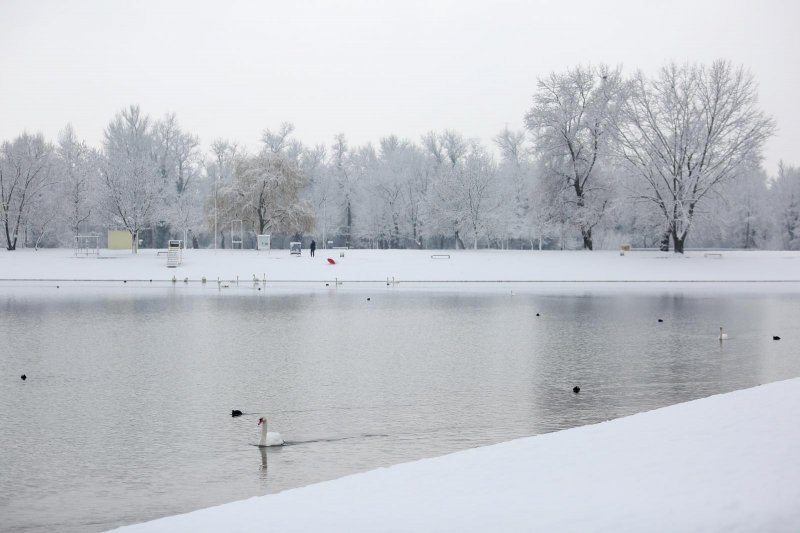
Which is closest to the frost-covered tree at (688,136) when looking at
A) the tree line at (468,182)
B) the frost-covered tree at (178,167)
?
the tree line at (468,182)

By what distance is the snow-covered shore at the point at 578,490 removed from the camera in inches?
332

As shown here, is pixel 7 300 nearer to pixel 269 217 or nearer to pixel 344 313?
pixel 344 313

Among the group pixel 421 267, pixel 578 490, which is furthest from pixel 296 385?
pixel 421 267

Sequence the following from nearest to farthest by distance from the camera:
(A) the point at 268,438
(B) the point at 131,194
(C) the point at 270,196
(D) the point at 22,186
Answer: (A) the point at 268,438 → (B) the point at 131,194 → (D) the point at 22,186 → (C) the point at 270,196

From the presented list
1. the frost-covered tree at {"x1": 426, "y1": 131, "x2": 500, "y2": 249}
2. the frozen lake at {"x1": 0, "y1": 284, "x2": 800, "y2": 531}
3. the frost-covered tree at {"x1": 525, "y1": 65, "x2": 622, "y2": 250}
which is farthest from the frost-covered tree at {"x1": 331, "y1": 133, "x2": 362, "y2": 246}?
the frozen lake at {"x1": 0, "y1": 284, "x2": 800, "y2": 531}

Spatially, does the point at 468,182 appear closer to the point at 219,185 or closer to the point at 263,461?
the point at 219,185

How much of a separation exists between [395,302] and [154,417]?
1135 inches

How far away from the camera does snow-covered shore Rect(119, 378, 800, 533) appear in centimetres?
843

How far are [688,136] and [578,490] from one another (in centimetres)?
6815

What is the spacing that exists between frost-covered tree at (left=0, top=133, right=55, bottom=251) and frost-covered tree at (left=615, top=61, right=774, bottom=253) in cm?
6289

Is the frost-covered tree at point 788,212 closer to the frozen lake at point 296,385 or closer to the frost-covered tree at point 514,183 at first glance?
the frost-covered tree at point 514,183

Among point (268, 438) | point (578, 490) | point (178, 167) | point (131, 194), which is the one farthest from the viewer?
point (178, 167)

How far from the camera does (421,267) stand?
234 feet

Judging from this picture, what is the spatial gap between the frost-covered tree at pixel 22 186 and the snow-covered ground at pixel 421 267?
10.7 meters
